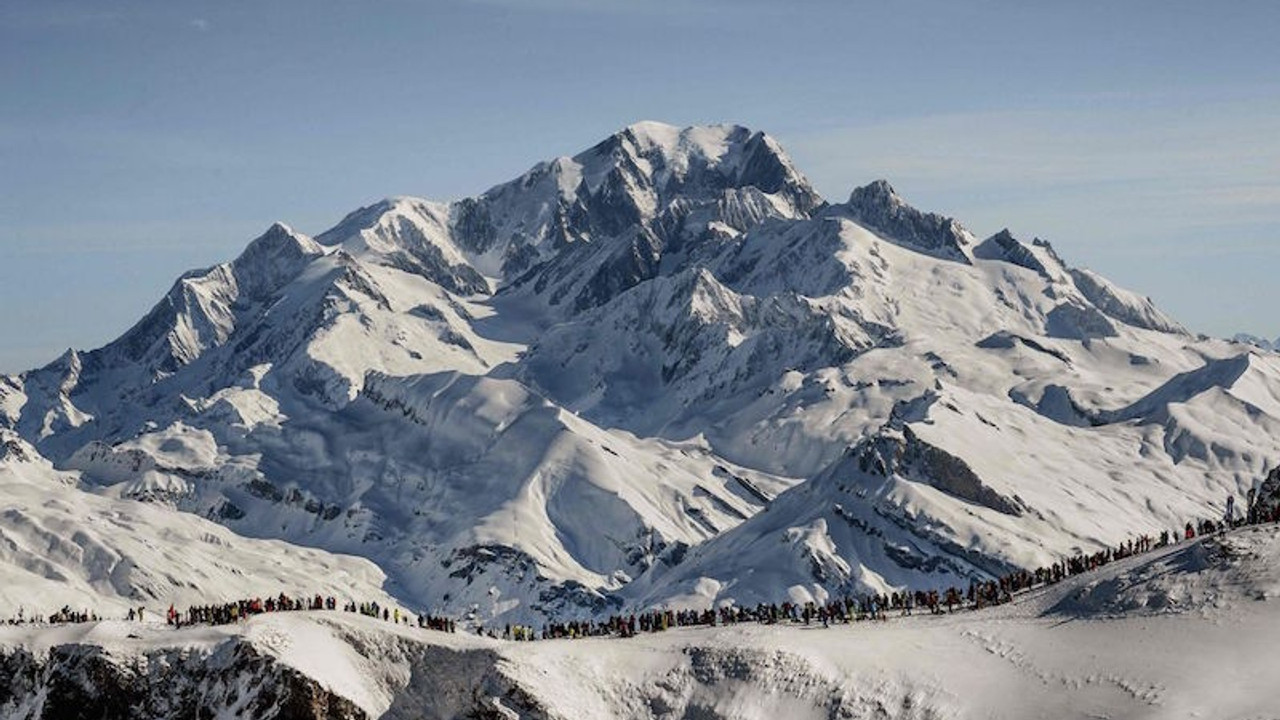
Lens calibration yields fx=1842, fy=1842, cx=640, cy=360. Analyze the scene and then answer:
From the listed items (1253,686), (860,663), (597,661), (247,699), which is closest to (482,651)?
(597,661)

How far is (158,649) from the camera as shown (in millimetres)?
148750

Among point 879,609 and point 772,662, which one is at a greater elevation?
point 879,609

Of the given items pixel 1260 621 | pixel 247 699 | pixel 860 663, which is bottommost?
pixel 247 699

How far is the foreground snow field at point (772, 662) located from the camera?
465 feet

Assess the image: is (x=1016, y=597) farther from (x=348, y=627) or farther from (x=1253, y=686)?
(x=348, y=627)

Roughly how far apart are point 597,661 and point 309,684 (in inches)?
922

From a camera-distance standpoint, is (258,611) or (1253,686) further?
(258,611)

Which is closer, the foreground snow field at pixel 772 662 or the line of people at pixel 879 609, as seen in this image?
the foreground snow field at pixel 772 662

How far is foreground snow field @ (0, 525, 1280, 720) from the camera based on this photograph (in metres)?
142

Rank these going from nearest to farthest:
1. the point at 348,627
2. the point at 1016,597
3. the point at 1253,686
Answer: the point at 1253,686 < the point at 348,627 < the point at 1016,597

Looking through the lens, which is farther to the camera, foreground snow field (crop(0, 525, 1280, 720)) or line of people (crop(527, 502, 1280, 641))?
line of people (crop(527, 502, 1280, 641))

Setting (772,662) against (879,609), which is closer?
(772,662)

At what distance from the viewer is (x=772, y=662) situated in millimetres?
150000

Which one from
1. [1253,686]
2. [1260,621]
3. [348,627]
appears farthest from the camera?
[348,627]
